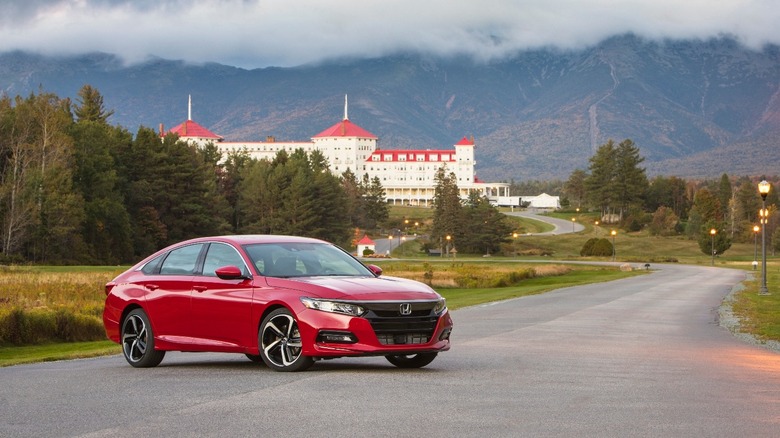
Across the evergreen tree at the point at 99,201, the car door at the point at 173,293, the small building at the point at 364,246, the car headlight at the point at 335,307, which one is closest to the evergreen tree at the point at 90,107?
the small building at the point at 364,246

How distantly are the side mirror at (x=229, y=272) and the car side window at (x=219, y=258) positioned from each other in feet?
1.18

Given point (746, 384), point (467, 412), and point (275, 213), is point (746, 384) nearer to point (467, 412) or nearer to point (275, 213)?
point (467, 412)

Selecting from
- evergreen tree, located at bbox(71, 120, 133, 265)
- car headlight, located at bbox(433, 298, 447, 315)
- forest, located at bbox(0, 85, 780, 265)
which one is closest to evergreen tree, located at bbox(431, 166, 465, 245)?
forest, located at bbox(0, 85, 780, 265)

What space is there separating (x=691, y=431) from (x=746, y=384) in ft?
13.8

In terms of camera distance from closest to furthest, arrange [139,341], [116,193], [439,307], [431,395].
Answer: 1. [431,395]
2. [439,307]
3. [139,341]
4. [116,193]

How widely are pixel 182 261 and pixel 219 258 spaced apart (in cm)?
75

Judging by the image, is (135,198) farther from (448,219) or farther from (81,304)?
(81,304)

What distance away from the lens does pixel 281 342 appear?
14.3 m

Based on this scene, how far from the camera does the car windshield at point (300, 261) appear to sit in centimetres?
1495

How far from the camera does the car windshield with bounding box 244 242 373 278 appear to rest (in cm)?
1495

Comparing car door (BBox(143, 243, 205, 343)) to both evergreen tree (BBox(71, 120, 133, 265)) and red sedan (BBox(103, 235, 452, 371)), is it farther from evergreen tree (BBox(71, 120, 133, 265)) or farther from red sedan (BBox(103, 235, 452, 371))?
evergreen tree (BBox(71, 120, 133, 265))

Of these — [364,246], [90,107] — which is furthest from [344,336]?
[90,107]

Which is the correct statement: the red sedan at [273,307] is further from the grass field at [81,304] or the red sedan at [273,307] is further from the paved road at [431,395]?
the grass field at [81,304]

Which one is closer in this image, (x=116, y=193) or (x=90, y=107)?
(x=116, y=193)
